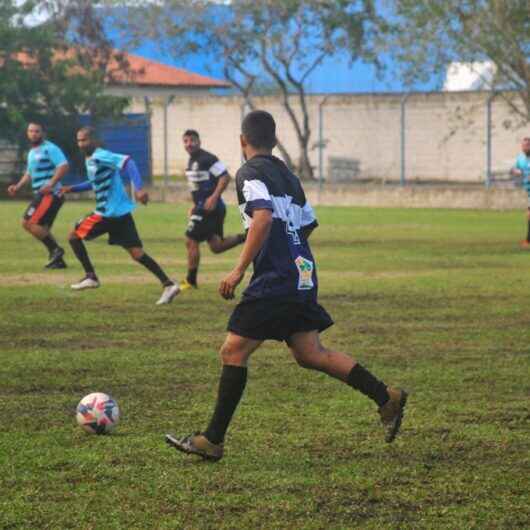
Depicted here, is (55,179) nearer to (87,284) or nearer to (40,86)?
(87,284)

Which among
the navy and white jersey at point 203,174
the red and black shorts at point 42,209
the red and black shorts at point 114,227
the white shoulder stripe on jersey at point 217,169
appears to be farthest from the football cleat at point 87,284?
the red and black shorts at point 42,209

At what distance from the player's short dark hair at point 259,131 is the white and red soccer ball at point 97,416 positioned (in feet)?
5.72

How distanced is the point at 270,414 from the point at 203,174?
8766 mm

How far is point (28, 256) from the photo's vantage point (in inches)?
845

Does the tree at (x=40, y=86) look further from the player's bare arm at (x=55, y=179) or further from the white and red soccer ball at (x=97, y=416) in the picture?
the white and red soccer ball at (x=97, y=416)

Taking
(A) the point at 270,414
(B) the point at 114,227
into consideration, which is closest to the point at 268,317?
(A) the point at 270,414

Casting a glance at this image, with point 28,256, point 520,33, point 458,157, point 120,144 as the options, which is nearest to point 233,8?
point 120,144

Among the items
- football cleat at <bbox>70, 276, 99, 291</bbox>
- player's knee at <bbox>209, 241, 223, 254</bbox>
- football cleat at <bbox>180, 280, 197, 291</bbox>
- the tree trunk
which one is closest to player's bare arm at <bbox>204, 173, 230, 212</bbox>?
player's knee at <bbox>209, 241, 223, 254</bbox>

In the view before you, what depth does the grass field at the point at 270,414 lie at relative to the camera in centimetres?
627

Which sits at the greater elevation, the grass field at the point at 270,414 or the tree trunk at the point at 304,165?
the tree trunk at the point at 304,165

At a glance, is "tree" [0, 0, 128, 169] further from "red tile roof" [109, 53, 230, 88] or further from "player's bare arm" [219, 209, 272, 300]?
"player's bare arm" [219, 209, 272, 300]

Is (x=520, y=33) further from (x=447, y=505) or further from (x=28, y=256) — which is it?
(x=447, y=505)

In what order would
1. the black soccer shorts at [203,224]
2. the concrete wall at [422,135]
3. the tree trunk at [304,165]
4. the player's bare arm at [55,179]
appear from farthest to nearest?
the tree trunk at [304,165]
the concrete wall at [422,135]
the player's bare arm at [55,179]
the black soccer shorts at [203,224]

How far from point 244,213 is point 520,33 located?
1161 inches
